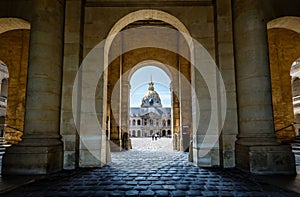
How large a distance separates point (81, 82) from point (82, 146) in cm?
163

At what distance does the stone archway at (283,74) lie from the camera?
9.74 metres

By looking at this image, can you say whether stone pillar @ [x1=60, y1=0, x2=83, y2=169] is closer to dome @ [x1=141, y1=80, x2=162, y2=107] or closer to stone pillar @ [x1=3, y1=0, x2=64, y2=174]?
stone pillar @ [x1=3, y1=0, x2=64, y2=174]

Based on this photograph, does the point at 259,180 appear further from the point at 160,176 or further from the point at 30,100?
the point at 30,100

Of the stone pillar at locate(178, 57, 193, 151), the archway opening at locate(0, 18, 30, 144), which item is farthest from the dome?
the archway opening at locate(0, 18, 30, 144)

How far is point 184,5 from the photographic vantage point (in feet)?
18.0

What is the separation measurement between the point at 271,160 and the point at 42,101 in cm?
487

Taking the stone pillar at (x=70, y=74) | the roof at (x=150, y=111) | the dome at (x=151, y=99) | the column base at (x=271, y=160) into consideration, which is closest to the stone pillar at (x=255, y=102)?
the column base at (x=271, y=160)

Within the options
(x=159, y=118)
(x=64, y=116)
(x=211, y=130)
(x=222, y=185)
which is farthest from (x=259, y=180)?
(x=159, y=118)

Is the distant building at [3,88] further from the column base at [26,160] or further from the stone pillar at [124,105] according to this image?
the column base at [26,160]

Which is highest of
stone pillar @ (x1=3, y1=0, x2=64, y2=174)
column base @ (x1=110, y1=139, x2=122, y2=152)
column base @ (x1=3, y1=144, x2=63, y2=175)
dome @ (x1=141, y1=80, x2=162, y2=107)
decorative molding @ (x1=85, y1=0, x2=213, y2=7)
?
dome @ (x1=141, y1=80, x2=162, y2=107)

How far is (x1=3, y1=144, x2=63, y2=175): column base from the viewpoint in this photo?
391 centimetres

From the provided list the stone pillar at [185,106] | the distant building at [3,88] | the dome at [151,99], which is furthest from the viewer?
the dome at [151,99]

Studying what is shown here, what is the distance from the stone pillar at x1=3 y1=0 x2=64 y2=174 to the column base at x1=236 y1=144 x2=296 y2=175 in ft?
13.5

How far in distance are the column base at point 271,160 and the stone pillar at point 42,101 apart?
411 centimetres
